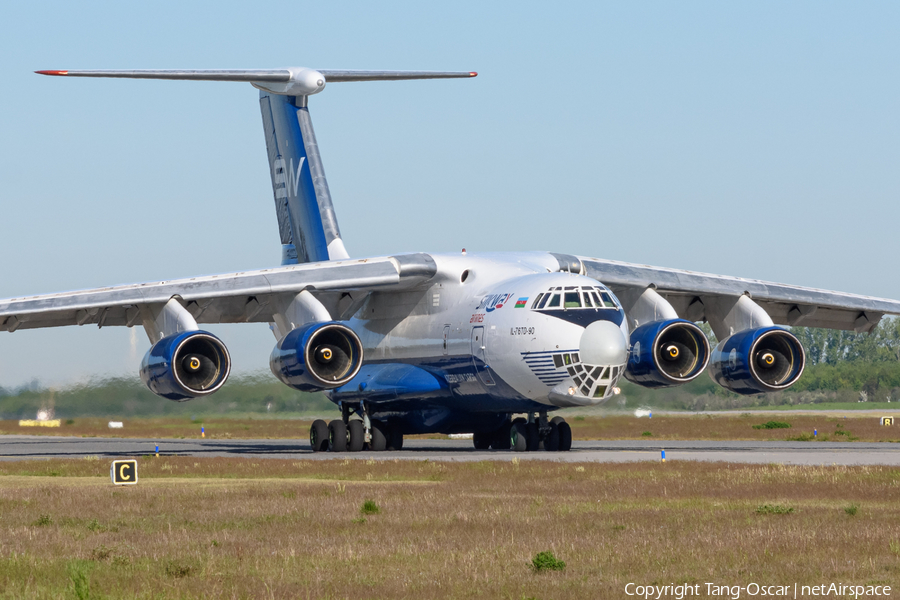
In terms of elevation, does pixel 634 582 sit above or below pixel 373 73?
below

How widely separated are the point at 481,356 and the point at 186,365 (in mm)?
5737

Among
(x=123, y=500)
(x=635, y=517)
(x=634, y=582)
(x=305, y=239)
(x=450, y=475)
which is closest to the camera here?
(x=634, y=582)

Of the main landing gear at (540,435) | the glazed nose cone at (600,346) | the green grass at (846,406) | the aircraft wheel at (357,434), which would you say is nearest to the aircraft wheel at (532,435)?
the main landing gear at (540,435)

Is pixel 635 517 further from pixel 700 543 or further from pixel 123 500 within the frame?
pixel 123 500

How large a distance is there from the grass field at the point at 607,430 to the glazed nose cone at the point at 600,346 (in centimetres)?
1235

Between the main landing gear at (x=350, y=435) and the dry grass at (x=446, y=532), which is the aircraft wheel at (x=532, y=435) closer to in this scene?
the main landing gear at (x=350, y=435)

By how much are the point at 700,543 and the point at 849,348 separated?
243 ft

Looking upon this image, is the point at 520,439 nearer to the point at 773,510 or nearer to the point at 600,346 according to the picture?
the point at 600,346

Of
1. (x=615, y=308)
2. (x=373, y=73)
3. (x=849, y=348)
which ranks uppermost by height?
(x=373, y=73)

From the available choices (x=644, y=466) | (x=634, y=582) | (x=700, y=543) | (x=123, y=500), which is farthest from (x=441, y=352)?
(x=634, y=582)

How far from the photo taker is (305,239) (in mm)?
31078

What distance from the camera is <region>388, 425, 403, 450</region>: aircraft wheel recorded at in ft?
92.9

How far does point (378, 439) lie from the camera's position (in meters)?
27.9

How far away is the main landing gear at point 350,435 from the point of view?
1081 inches
